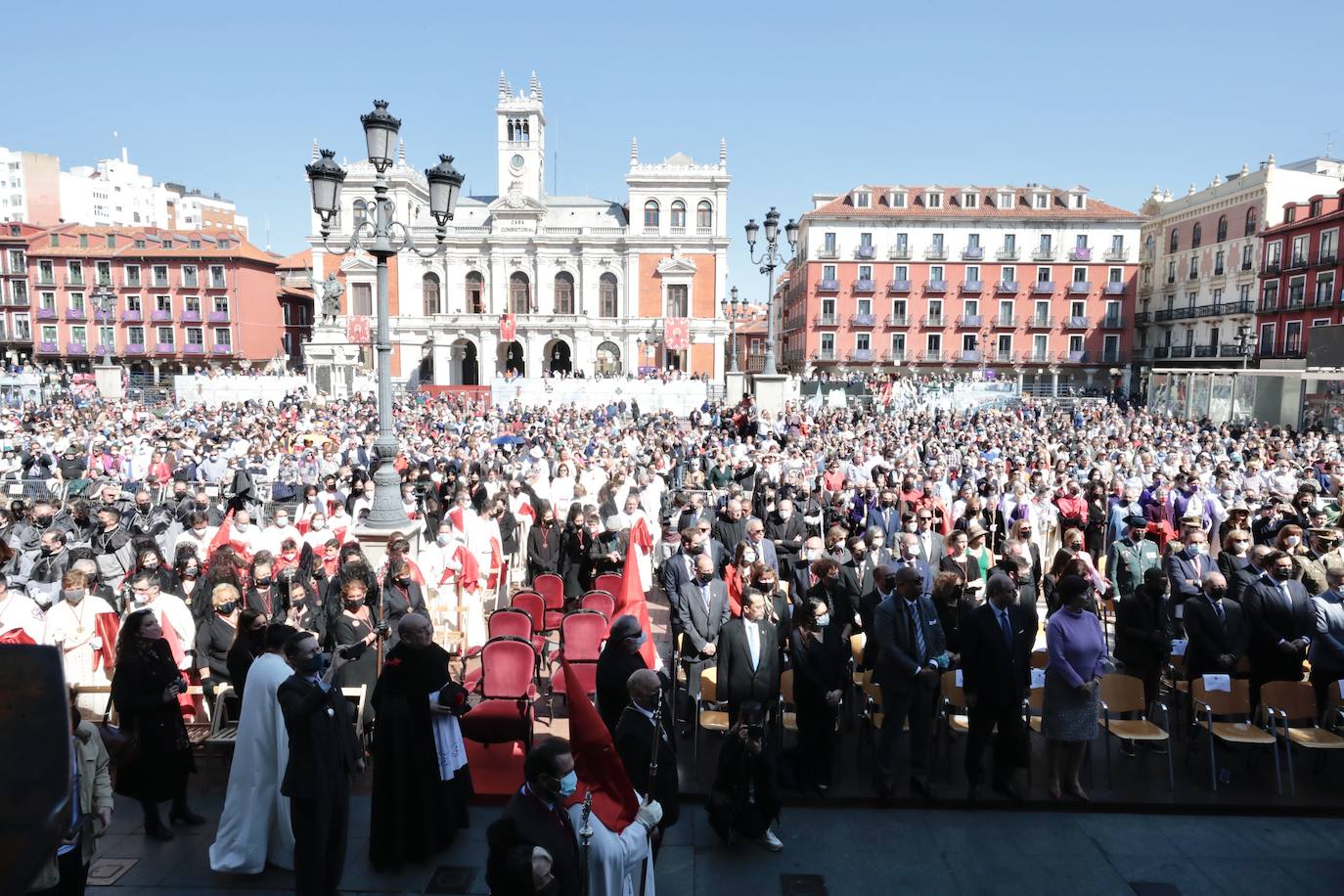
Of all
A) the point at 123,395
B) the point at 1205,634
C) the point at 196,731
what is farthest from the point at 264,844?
the point at 123,395

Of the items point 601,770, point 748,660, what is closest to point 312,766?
point 601,770

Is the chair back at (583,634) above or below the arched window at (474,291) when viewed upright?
below

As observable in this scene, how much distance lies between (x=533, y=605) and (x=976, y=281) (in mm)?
47006

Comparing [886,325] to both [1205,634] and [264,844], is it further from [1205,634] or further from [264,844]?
[264,844]

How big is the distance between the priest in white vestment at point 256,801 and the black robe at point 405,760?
514 millimetres

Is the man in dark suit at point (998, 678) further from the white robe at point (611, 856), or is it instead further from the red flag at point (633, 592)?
the white robe at point (611, 856)

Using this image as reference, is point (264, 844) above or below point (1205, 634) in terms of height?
below

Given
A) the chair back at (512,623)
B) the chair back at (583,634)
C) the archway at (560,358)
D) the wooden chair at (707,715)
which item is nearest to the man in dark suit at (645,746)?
the wooden chair at (707,715)

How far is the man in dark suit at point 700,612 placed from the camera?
6781 millimetres

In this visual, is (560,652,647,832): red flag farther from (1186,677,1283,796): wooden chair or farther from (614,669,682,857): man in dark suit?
(1186,677,1283,796): wooden chair

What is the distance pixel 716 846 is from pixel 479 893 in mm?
1478

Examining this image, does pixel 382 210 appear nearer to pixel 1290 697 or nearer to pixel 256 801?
pixel 256 801

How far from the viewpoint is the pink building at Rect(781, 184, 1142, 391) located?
48.5 m

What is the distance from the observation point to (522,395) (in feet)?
110
